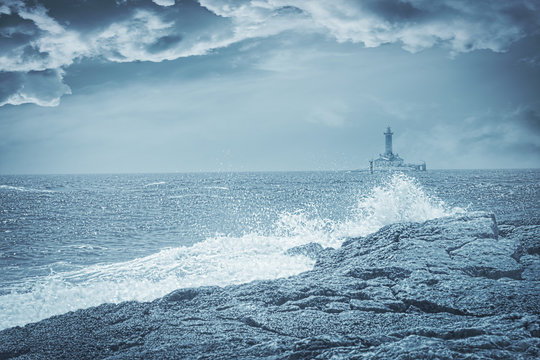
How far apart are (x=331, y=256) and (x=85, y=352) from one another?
5.98 metres

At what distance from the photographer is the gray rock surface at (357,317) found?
10.4 feet

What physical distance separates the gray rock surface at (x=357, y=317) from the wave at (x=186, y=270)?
93.3 inches

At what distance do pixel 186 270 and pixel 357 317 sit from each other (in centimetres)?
768

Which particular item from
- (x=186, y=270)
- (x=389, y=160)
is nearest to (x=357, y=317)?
(x=186, y=270)

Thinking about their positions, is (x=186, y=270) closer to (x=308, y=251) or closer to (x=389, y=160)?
(x=308, y=251)

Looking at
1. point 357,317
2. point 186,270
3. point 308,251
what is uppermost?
point 357,317

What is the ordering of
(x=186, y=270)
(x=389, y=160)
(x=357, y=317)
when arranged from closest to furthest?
(x=357, y=317)
(x=186, y=270)
(x=389, y=160)

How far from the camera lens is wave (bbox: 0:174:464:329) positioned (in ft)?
28.1

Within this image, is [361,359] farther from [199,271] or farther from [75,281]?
[75,281]

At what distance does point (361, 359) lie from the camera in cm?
289

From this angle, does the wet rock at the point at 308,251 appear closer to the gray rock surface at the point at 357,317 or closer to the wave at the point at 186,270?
the wave at the point at 186,270

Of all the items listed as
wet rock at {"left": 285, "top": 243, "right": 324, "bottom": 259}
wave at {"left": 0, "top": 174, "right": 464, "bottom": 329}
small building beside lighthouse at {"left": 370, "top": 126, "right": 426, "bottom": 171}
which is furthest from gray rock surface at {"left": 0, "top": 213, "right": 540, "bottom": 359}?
small building beside lighthouse at {"left": 370, "top": 126, "right": 426, "bottom": 171}

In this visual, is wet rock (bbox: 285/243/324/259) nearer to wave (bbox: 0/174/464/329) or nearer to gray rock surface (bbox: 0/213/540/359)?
wave (bbox: 0/174/464/329)

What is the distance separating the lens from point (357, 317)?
14.1 feet
